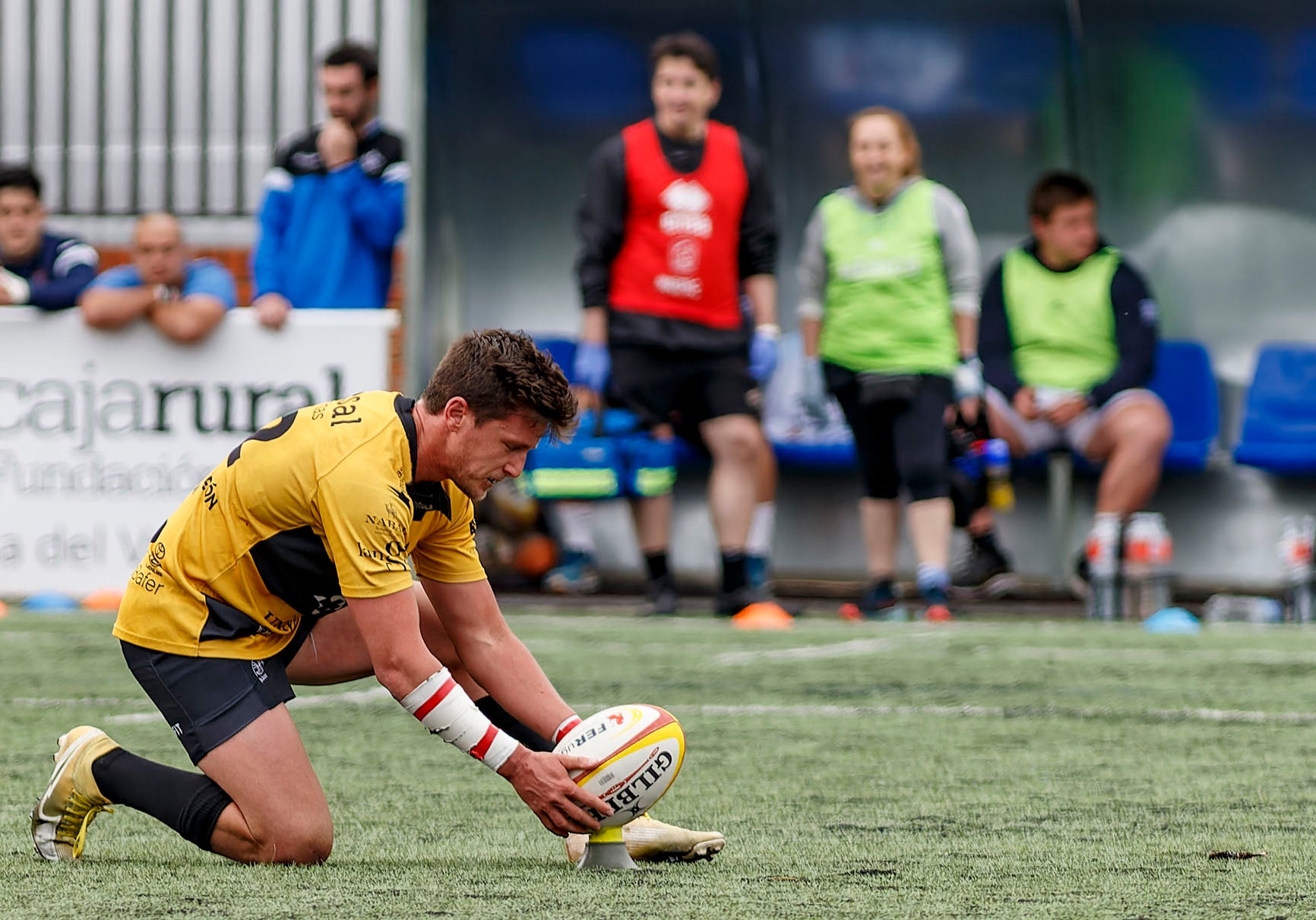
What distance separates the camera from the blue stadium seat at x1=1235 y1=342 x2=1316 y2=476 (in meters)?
9.62

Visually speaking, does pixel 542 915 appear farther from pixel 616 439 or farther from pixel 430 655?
pixel 616 439

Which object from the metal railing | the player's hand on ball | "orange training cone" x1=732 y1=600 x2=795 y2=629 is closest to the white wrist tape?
the player's hand on ball

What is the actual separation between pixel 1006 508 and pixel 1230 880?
24.0 feet

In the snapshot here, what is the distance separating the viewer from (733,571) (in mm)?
7953

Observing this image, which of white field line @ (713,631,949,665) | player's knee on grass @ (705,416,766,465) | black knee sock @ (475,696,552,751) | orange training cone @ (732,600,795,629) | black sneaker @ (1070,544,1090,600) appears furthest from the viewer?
black sneaker @ (1070,544,1090,600)

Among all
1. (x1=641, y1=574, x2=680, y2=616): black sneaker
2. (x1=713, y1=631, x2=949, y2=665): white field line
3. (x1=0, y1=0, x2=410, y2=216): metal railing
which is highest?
(x1=0, y1=0, x2=410, y2=216): metal railing

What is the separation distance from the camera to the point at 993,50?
1069 centimetres

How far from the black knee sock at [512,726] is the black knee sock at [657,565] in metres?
4.38

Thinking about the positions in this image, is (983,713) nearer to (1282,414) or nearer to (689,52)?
(689,52)

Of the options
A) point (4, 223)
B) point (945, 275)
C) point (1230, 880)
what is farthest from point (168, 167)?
point (1230, 880)

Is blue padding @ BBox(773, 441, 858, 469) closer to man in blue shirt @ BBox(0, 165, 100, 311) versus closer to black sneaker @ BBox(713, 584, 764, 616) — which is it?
black sneaker @ BBox(713, 584, 764, 616)

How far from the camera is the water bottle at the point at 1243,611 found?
862cm

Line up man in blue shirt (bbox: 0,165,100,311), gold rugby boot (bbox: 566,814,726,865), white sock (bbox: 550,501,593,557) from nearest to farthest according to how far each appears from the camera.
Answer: gold rugby boot (bbox: 566,814,726,865), man in blue shirt (bbox: 0,165,100,311), white sock (bbox: 550,501,593,557)

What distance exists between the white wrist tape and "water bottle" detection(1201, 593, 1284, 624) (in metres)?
5.85
